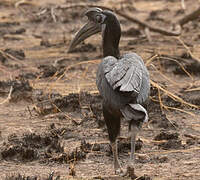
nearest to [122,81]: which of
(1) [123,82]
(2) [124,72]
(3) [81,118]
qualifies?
(1) [123,82]

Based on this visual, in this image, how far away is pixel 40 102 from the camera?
9.10 metres

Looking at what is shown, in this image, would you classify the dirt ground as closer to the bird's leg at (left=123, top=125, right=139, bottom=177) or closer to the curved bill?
the bird's leg at (left=123, top=125, right=139, bottom=177)

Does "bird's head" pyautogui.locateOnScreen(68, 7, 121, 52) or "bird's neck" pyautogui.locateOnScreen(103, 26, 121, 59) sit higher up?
"bird's head" pyautogui.locateOnScreen(68, 7, 121, 52)

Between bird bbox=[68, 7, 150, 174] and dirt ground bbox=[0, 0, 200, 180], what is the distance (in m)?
0.85

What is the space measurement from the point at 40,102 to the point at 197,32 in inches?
307

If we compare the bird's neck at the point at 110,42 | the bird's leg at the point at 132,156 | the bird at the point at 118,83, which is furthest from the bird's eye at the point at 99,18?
the bird's leg at the point at 132,156

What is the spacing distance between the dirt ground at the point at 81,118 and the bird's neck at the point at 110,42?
1.30 metres

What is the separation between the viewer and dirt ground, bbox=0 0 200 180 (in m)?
6.14

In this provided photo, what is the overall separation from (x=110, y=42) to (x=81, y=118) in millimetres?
3095

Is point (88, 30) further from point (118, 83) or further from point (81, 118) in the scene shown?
point (81, 118)

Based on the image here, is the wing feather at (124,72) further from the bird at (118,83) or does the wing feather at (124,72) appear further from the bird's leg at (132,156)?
the bird's leg at (132,156)

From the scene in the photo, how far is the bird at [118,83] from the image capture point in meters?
4.74

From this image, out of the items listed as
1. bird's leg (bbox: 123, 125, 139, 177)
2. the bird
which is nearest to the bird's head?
the bird

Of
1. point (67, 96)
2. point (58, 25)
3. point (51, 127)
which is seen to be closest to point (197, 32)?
point (58, 25)
